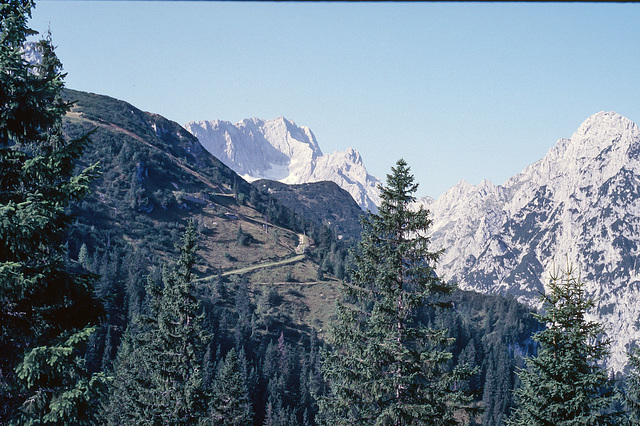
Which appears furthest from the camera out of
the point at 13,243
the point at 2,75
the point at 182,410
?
the point at 182,410

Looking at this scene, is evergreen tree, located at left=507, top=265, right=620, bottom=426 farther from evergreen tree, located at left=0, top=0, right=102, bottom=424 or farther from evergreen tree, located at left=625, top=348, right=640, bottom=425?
evergreen tree, located at left=0, top=0, right=102, bottom=424

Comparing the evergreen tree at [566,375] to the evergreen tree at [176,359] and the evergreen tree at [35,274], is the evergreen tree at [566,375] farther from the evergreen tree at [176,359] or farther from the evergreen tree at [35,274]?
the evergreen tree at [35,274]

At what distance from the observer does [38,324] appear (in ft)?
40.0

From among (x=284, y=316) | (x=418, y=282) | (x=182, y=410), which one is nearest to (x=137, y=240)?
(x=284, y=316)

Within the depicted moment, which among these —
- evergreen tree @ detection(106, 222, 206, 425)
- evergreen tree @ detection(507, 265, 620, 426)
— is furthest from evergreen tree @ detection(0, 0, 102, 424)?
evergreen tree @ detection(507, 265, 620, 426)

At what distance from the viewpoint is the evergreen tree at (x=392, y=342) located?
21.4 meters

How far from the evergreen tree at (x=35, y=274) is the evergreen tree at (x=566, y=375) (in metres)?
19.1

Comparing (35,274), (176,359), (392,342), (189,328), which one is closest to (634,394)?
(392,342)

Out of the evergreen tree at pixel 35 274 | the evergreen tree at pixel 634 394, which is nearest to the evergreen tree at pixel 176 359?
the evergreen tree at pixel 35 274

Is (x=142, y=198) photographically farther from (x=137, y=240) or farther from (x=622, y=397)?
(x=622, y=397)

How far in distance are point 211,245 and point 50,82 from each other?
170 metres

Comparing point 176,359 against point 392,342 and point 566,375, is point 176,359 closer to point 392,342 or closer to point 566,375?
point 392,342

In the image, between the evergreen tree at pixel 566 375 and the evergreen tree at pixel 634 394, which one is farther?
the evergreen tree at pixel 634 394

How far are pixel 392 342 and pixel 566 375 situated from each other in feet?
26.8
